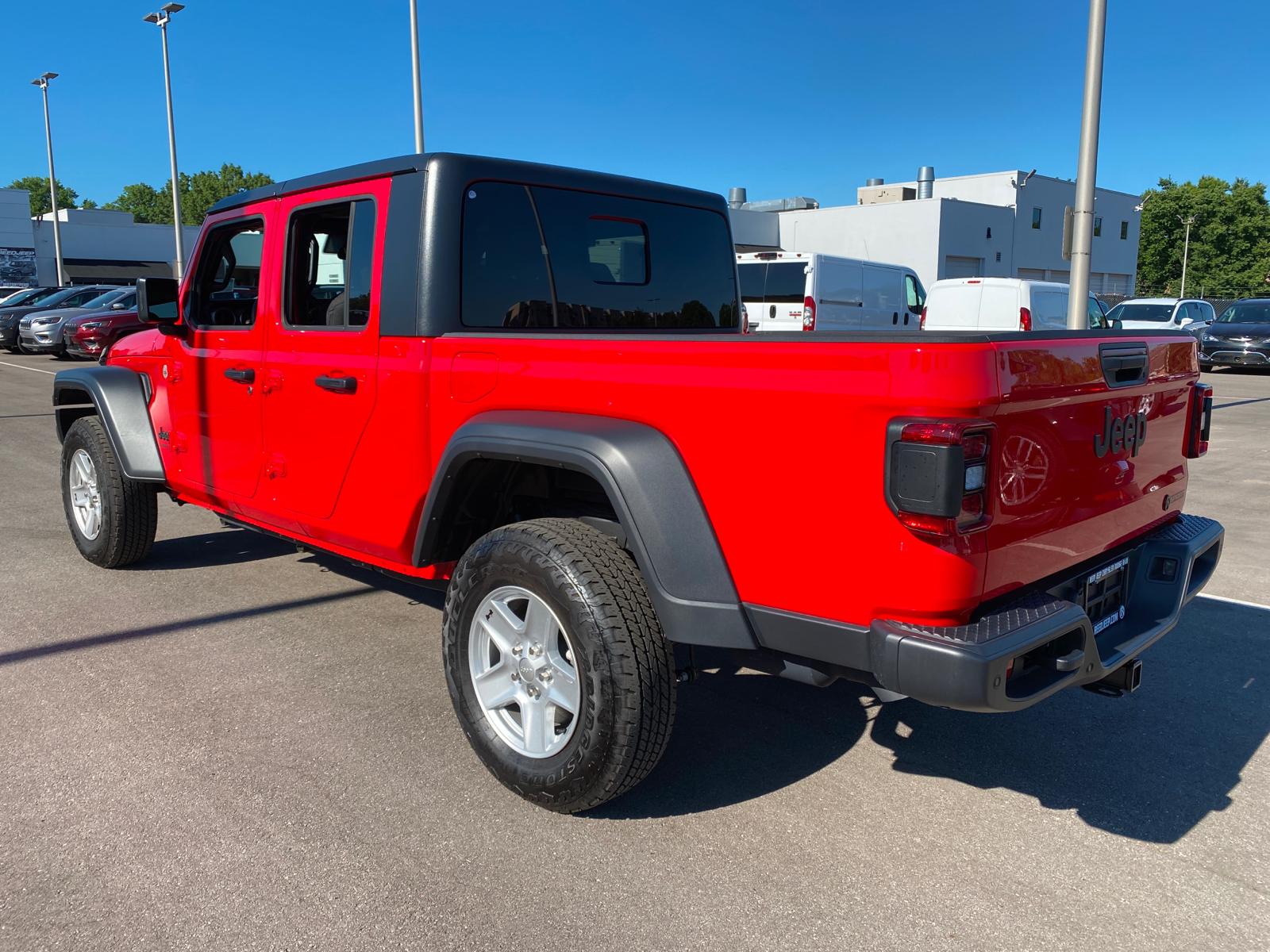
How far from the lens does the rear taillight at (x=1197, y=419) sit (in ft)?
11.9

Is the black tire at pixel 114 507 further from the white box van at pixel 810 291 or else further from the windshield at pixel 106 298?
the windshield at pixel 106 298

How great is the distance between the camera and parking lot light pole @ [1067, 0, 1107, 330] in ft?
34.1

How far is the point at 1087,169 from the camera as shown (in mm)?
10922

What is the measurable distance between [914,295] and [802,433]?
19107 millimetres

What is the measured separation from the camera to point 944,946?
251 centimetres

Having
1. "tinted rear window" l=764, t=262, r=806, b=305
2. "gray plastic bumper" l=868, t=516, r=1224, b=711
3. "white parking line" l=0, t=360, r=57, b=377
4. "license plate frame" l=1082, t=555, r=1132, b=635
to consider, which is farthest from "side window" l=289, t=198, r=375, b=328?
"white parking line" l=0, t=360, r=57, b=377

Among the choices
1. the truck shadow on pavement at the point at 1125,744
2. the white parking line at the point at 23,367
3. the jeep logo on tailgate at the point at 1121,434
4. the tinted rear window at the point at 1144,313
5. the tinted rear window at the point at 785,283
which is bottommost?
the truck shadow on pavement at the point at 1125,744

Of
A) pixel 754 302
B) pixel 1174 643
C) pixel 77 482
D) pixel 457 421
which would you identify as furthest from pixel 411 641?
pixel 754 302

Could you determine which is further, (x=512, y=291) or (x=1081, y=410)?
(x=512, y=291)

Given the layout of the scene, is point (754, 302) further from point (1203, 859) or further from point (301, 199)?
point (1203, 859)

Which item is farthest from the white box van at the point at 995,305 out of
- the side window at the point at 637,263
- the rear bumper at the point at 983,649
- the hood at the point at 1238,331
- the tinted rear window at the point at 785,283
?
the rear bumper at the point at 983,649

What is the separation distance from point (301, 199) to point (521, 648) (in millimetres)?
2150

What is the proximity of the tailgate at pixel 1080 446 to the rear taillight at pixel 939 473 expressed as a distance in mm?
81

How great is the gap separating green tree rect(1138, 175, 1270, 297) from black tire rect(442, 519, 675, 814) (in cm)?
9119
